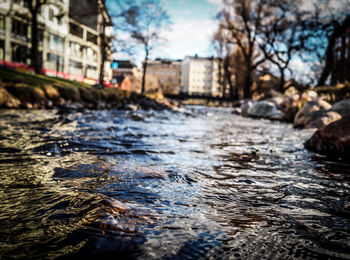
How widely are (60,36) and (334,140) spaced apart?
121 feet

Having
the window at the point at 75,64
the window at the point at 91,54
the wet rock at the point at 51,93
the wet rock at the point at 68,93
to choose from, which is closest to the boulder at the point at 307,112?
the wet rock at the point at 51,93

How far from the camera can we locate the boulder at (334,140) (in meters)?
2.76

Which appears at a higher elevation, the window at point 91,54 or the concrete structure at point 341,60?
the window at point 91,54

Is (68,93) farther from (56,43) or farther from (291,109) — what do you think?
(56,43)

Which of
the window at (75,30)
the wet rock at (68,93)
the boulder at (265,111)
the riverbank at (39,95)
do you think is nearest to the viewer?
the riverbank at (39,95)

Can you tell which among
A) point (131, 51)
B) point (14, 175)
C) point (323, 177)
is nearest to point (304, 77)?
point (131, 51)

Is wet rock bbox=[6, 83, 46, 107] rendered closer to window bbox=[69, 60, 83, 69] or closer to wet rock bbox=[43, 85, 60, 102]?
wet rock bbox=[43, 85, 60, 102]

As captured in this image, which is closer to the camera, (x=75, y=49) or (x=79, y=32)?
(x=75, y=49)

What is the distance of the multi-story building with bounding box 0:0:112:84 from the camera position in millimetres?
18578

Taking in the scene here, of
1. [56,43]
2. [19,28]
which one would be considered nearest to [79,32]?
[56,43]

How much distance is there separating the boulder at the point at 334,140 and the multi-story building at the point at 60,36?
57.0 feet

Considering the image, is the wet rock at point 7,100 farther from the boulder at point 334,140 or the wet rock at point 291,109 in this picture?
the wet rock at point 291,109

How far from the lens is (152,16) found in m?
24.3

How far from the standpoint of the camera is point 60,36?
33062mm
